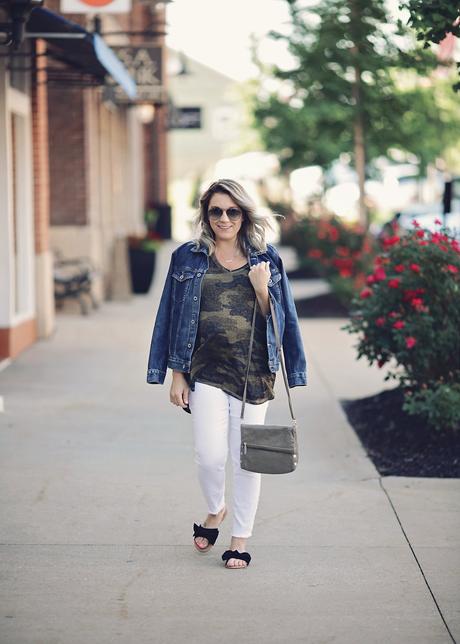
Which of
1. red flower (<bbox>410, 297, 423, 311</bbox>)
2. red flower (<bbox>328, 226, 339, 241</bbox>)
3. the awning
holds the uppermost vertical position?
the awning

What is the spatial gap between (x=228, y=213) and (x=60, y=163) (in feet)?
40.9

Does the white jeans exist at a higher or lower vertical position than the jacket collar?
lower

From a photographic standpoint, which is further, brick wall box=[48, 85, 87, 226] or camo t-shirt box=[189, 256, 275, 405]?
brick wall box=[48, 85, 87, 226]

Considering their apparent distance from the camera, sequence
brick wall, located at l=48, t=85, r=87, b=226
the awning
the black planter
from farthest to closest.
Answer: the black planter → brick wall, located at l=48, t=85, r=87, b=226 → the awning

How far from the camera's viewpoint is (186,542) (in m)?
6.23

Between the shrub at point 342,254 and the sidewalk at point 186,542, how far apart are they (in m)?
7.63

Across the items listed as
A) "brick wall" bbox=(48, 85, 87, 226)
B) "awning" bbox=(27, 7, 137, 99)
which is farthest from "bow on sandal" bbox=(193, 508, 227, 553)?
"brick wall" bbox=(48, 85, 87, 226)

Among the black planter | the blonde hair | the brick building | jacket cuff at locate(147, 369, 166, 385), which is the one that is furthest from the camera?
the black planter

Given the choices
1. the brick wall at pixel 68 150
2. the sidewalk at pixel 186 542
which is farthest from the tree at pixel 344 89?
the sidewalk at pixel 186 542

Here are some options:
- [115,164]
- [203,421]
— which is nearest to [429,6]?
[203,421]

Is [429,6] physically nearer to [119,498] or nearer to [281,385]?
[119,498]

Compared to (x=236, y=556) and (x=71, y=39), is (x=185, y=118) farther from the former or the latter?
(x=236, y=556)

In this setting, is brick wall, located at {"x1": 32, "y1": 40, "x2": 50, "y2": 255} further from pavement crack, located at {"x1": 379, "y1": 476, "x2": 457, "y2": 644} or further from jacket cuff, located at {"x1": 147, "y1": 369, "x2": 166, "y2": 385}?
jacket cuff, located at {"x1": 147, "y1": 369, "x2": 166, "y2": 385}

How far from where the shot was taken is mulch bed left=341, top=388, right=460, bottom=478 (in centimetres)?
796
